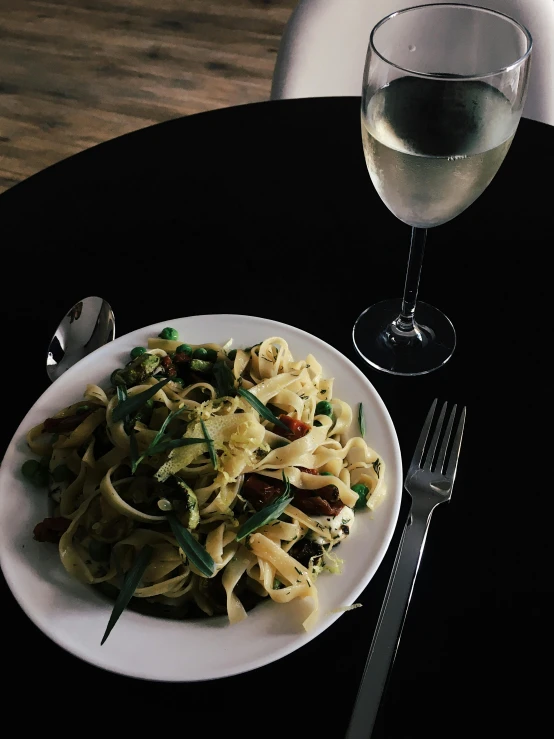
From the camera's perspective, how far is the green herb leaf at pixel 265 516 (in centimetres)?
78

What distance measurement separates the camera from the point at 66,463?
0.90m

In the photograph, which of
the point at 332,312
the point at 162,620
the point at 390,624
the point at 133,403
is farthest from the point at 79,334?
the point at 390,624

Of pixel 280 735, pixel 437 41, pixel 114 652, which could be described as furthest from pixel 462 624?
pixel 437 41

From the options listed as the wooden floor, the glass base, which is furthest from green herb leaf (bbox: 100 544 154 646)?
the wooden floor

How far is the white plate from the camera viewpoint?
2.36 ft

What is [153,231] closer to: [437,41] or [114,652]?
[437,41]

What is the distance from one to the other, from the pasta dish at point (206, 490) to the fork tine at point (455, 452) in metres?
0.11

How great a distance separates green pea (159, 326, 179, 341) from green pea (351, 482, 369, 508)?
0.34 m

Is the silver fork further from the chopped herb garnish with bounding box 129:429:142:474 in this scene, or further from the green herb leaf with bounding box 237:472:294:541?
the chopped herb garnish with bounding box 129:429:142:474

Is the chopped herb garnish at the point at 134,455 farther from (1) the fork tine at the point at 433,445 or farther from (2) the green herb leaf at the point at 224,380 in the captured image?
(1) the fork tine at the point at 433,445

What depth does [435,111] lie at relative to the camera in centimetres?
89

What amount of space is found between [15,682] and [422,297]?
813 mm

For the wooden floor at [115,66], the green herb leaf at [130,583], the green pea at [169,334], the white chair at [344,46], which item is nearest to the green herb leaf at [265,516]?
the green herb leaf at [130,583]

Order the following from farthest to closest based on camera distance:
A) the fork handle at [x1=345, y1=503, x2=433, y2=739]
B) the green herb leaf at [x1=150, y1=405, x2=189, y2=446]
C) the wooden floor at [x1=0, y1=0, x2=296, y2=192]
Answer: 1. the wooden floor at [x1=0, y1=0, x2=296, y2=192]
2. the green herb leaf at [x1=150, y1=405, x2=189, y2=446]
3. the fork handle at [x1=345, y1=503, x2=433, y2=739]
